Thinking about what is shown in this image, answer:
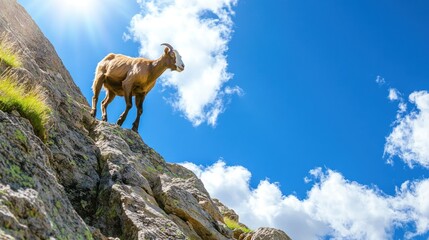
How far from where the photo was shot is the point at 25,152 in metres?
6.30

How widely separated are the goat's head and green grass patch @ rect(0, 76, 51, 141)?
960 centimetres

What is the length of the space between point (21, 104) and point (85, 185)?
2253mm

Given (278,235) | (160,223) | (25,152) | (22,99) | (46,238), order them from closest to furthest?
(46,238) < (25,152) < (22,99) < (160,223) < (278,235)

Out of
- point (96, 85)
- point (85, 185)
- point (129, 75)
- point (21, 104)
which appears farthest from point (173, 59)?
point (21, 104)

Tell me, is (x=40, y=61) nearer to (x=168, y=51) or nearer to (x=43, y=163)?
(x=168, y=51)

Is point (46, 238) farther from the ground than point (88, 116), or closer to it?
closer to it

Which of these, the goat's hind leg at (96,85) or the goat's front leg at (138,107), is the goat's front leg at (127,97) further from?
the goat's hind leg at (96,85)

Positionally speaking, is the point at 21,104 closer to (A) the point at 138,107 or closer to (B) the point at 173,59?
(A) the point at 138,107

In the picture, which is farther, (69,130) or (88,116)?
(88,116)

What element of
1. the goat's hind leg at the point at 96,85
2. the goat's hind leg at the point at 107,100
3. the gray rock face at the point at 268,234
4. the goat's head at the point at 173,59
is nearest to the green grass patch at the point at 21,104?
the gray rock face at the point at 268,234

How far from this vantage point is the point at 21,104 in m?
7.53

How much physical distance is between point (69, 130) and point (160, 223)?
318cm

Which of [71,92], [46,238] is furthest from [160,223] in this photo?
[71,92]

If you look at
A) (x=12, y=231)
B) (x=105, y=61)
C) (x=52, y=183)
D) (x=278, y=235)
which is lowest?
(x=12, y=231)
